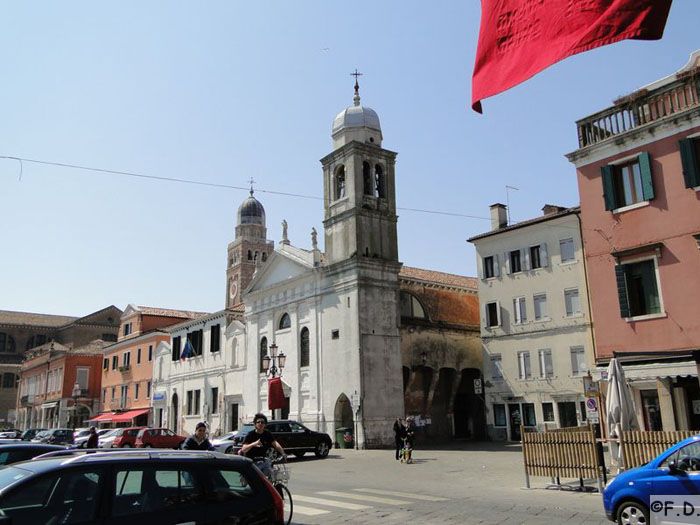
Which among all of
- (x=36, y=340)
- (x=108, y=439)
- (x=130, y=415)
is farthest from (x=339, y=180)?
(x=36, y=340)

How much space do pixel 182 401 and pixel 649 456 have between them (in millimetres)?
42121

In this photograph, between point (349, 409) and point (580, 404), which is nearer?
point (580, 404)

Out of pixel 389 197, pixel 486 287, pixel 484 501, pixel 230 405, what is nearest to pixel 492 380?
pixel 486 287

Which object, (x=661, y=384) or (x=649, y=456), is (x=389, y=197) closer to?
(x=661, y=384)

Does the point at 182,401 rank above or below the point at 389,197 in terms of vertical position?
below

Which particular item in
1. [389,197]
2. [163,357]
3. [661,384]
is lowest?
[661,384]

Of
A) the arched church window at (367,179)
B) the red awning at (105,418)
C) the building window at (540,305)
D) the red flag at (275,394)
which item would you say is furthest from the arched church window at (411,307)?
the red awning at (105,418)

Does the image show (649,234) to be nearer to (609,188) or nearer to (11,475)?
(609,188)

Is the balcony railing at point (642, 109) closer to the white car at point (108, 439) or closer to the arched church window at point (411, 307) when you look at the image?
the arched church window at point (411, 307)

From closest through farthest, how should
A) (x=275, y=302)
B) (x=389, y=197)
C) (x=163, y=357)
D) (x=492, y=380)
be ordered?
(x=492, y=380) → (x=389, y=197) → (x=275, y=302) → (x=163, y=357)

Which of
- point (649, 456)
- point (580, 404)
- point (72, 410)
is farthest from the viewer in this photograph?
point (72, 410)

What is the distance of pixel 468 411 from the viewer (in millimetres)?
40062

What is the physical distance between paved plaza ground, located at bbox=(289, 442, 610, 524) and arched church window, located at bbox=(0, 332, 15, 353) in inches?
3025

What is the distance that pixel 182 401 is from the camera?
49.1m
